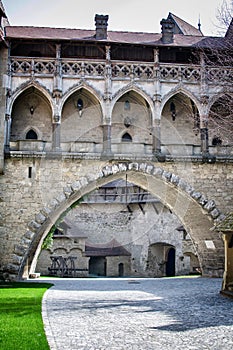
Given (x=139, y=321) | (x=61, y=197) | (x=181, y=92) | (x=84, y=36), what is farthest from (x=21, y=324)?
(x=84, y=36)

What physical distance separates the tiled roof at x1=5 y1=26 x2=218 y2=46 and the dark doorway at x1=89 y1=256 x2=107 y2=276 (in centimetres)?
1564

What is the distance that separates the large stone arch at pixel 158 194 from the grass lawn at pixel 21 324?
6152mm

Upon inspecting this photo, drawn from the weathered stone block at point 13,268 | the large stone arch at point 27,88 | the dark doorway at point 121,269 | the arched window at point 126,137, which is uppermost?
the large stone arch at point 27,88

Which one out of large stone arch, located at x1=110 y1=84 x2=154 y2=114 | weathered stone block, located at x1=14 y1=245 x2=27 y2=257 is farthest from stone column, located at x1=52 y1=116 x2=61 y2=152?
Answer: weathered stone block, located at x1=14 y1=245 x2=27 y2=257

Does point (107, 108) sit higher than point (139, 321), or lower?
higher

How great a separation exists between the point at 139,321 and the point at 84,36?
14.3 m

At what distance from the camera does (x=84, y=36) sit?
63.3 feet

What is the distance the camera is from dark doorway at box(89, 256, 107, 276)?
100.0ft

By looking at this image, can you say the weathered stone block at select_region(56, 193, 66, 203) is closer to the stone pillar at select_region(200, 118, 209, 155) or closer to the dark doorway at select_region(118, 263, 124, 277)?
the stone pillar at select_region(200, 118, 209, 155)

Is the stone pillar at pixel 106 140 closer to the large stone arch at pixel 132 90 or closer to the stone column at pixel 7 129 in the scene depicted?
the large stone arch at pixel 132 90

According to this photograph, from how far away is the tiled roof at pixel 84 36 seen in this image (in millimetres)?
18438

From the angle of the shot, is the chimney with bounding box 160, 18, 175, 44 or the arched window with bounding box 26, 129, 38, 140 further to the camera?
the chimney with bounding box 160, 18, 175, 44

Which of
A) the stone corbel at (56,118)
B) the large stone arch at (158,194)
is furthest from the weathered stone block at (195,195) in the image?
the stone corbel at (56,118)

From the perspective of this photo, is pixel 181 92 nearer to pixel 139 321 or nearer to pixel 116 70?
pixel 116 70
